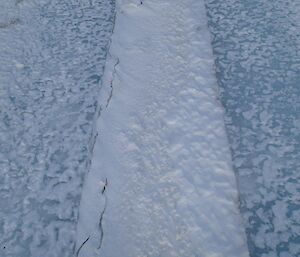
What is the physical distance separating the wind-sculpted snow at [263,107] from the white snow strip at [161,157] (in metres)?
0.03

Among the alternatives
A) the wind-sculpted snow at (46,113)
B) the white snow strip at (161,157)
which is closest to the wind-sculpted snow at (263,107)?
the white snow strip at (161,157)

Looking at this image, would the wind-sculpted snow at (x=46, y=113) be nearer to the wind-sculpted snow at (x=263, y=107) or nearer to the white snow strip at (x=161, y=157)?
the white snow strip at (x=161, y=157)

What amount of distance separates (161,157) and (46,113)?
10.9 inches

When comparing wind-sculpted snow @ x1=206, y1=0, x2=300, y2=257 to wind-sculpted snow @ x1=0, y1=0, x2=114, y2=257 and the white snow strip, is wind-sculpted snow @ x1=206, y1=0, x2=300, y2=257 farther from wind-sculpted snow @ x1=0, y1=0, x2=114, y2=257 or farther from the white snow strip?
wind-sculpted snow @ x1=0, y1=0, x2=114, y2=257

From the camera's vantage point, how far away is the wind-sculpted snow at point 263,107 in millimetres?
649

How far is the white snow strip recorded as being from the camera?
641 millimetres

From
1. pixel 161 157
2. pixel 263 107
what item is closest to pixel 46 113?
pixel 161 157

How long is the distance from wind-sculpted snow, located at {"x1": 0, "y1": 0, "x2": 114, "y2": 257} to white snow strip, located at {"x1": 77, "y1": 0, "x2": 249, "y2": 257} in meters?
0.03

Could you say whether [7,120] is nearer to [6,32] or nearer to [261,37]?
[6,32]

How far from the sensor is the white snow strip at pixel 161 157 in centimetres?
64

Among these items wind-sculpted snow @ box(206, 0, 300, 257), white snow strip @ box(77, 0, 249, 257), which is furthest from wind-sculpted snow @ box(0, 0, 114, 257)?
wind-sculpted snow @ box(206, 0, 300, 257)

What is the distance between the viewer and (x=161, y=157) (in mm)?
755

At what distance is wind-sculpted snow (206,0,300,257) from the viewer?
0.65m

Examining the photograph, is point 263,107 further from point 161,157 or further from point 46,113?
point 46,113
